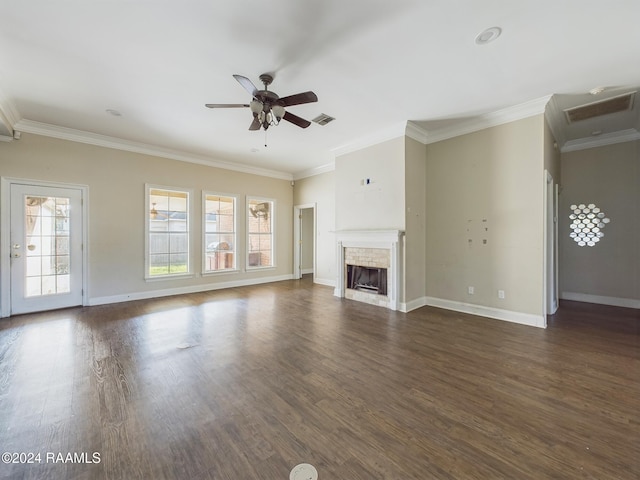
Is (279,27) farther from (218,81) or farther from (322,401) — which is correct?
(322,401)

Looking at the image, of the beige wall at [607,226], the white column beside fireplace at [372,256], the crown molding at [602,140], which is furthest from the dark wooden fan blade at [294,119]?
the beige wall at [607,226]

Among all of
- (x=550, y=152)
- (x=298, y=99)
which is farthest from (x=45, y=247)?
(x=550, y=152)

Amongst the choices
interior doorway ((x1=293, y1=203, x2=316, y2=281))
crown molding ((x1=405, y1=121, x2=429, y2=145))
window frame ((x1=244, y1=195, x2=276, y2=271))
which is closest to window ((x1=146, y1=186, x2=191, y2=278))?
window frame ((x1=244, y1=195, x2=276, y2=271))

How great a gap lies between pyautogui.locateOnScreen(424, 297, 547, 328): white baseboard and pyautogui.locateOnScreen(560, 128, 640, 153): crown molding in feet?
12.3

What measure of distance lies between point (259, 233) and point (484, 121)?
221 inches

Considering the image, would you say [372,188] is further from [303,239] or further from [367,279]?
[303,239]

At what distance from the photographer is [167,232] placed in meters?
5.96

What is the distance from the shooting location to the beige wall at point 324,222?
23.2 feet

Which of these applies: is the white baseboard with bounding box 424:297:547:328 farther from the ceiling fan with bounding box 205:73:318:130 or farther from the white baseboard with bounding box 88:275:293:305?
the white baseboard with bounding box 88:275:293:305

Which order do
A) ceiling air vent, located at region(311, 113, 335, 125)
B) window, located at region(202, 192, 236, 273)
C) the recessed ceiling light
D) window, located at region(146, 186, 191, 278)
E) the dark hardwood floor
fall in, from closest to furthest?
the dark hardwood floor → the recessed ceiling light → ceiling air vent, located at region(311, 113, 335, 125) → window, located at region(146, 186, 191, 278) → window, located at region(202, 192, 236, 273)

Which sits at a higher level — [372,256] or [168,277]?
[372,256]

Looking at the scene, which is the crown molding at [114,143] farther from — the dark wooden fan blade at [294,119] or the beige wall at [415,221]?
the beige wall at [415,221]

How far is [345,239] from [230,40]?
378 centimetres

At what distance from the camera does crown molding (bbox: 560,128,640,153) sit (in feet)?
15.6
